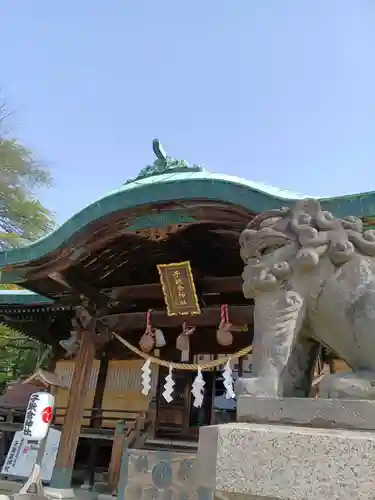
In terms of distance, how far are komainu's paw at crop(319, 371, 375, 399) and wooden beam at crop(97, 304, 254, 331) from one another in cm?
542

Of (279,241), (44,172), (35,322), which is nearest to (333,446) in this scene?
(279,241)

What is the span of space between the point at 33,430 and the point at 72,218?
391cm

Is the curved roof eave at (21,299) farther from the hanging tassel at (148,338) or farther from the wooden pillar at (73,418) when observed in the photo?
the hanging tassel at (148,338)

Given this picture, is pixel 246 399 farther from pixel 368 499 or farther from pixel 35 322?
pixel 35 322

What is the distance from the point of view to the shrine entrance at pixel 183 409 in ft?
33.4

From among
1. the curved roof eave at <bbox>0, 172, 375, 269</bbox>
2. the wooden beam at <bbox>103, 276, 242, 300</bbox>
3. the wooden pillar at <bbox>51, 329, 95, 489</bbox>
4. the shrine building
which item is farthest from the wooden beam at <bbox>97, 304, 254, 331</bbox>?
the curved roof eave at <bbox>0, 172, 375, 269</bbox>

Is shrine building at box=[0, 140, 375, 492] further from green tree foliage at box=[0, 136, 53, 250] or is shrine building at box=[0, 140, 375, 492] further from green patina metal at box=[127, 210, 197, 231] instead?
green tree foliage at box=[0, 136, 53, 250]

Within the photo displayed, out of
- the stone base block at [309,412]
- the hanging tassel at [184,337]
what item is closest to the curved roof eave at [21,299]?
the hanging tassel at [184,337]

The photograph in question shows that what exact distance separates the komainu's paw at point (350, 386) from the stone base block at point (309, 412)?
0.07 m

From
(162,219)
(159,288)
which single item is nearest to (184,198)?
(162,219)

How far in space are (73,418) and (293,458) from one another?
6.76 meters

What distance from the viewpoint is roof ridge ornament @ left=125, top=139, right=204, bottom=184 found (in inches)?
284

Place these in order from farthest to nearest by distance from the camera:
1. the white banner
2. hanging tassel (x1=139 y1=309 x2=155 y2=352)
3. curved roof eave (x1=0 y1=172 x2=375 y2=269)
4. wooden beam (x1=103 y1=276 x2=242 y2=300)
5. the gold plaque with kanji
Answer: hanging tassel (x1=139 y1=309 x2=155 y2=352), the white banner, wooden beam (x1=103 y1=276 x2=242 y2=300), the gold plaque with kanji, curved roof eave (x1=0 y1=172 x2=375 y2=269)

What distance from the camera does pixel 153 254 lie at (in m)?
8.26
